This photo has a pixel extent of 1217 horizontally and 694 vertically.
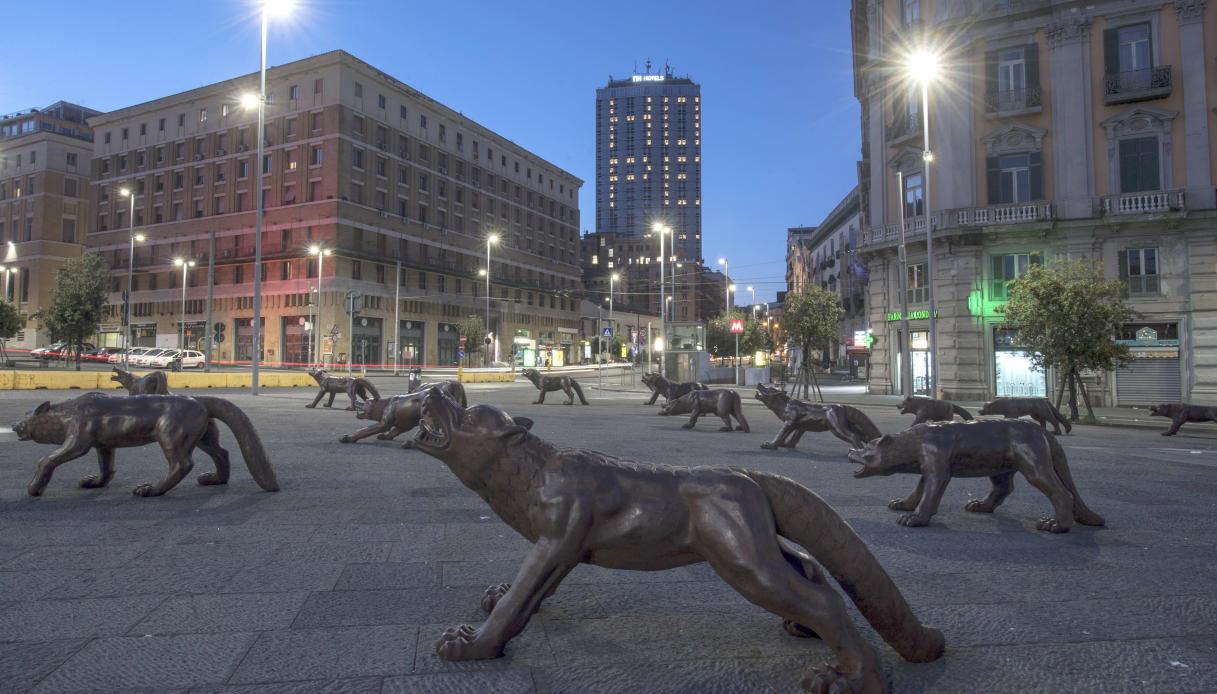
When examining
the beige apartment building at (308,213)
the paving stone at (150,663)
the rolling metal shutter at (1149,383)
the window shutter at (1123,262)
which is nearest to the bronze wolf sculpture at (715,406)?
the paving stone at (150,663)

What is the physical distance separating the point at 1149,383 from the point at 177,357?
176ft

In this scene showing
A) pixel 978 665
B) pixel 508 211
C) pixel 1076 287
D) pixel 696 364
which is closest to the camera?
pixel 978 665

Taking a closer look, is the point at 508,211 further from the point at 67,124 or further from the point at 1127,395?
the point at 1127,395

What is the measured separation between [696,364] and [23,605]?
30.6 m

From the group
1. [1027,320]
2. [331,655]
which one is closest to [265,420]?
[331,655]

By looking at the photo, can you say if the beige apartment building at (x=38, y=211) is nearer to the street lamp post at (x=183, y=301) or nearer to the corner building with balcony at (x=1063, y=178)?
the street lamp post at (x=183, y=301)

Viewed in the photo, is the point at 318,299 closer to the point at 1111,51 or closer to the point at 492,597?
the point at 1111,51

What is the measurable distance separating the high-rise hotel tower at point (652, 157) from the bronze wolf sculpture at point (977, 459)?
17387 cm

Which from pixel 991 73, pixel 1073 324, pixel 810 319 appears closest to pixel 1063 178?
pixel 991 73

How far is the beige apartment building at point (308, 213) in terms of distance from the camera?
55562 mm

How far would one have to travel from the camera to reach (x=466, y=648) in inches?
109

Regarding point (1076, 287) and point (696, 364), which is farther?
point (696, 364)

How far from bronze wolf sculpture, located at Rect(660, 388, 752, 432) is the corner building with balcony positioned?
14460 millimetres

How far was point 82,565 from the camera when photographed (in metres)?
4.15
